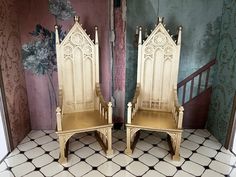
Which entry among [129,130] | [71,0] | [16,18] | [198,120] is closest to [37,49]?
[16,18]

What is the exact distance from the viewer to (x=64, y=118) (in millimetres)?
2850

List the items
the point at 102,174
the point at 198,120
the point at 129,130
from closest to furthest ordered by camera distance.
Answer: the point at 102,174
the point at 129,130
the point at 198,120

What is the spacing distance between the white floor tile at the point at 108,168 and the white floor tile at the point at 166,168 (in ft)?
1.56

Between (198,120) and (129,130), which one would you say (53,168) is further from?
(198,120)

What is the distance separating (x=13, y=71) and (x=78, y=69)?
82 cm

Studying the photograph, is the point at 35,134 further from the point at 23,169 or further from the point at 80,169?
the point at 80,169

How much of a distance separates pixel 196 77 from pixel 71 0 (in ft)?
6.66

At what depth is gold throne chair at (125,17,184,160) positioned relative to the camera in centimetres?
276

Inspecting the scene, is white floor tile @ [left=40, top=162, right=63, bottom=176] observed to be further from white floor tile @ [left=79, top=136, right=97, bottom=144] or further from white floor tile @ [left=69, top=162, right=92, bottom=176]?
white floor tile @ [left=79, top=136, right=97, bottom=144]

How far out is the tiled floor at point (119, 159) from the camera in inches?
101

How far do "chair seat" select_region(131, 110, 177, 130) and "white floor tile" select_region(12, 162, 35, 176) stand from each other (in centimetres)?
130

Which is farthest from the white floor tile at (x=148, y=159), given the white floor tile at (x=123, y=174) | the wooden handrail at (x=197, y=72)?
the wooden handrail at (x=197, y=72)

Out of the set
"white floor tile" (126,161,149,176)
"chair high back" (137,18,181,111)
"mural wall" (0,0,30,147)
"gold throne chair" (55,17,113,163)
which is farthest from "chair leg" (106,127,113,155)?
"mural wall" (0,0,30,147)

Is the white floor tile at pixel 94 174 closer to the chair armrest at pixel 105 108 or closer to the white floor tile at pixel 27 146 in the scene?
the chair armrest at pixel 105 108
